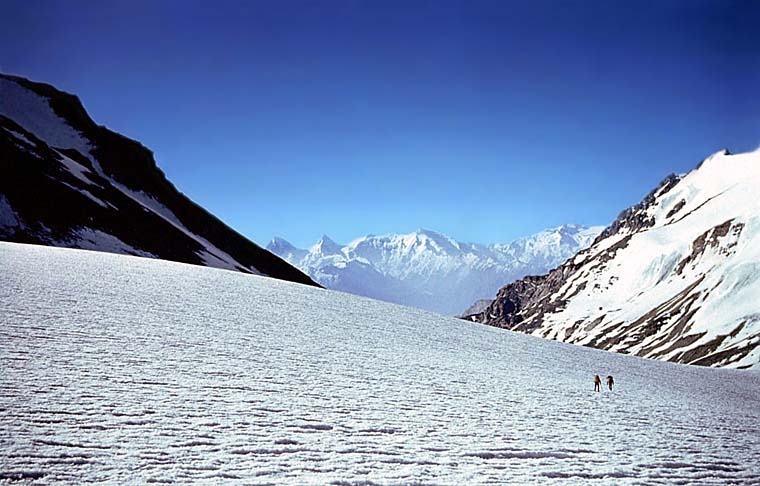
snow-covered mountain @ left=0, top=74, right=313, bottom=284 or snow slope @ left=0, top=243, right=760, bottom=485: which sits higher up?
snow-covered mountain @ left=0, top=74, right=313, bottom=284

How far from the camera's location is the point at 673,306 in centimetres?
17300

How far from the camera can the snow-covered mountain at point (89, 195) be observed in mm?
68812

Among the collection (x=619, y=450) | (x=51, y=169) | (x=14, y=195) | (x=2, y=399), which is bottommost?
(x=2, y=399)

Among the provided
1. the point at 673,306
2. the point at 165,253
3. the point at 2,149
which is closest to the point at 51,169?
the point at 2,149

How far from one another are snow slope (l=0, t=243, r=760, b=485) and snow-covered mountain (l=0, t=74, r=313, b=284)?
4156cm

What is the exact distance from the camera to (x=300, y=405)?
49.4ft

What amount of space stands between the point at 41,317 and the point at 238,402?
1188 centimetres

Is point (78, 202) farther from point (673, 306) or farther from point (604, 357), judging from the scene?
point (673, 306)

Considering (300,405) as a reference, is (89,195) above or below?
above

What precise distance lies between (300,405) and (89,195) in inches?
3223

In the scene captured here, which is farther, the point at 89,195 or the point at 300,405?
the point at 89,195

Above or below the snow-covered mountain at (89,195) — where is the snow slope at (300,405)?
below

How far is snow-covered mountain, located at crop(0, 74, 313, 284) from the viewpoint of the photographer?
226 feet

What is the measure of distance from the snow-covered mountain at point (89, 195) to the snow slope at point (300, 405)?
1636 inches
